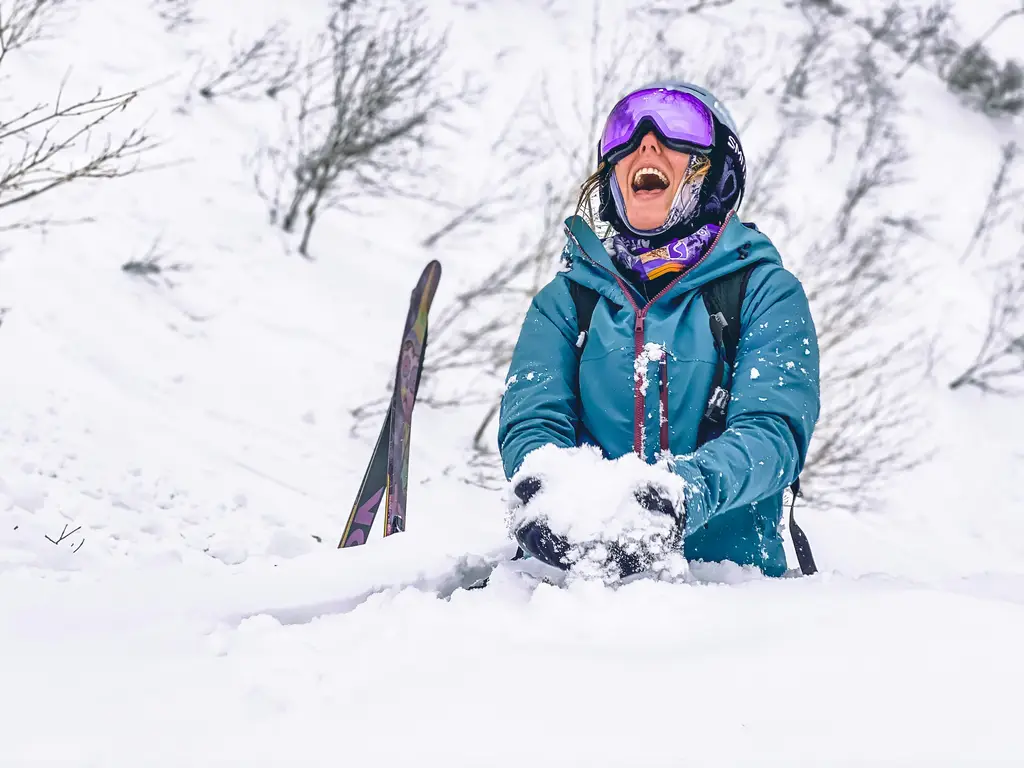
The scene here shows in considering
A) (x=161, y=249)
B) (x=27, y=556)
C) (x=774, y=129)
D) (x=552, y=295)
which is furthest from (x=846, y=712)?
(x=774, y=129)

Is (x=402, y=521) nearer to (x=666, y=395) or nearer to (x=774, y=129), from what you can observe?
(x=666, y=395)

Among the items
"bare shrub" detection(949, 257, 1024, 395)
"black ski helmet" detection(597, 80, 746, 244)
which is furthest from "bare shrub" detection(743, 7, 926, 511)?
"black ski helmet" detection(597, 80, 746, 244)

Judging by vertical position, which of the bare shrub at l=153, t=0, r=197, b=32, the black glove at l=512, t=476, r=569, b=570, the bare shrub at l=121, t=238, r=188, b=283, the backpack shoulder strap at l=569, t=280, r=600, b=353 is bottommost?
the black glove at l=512, t=476, r=569, b=570

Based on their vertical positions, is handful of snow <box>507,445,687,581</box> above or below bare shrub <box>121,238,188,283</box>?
below

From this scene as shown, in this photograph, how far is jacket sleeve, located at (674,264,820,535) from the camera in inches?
60.4

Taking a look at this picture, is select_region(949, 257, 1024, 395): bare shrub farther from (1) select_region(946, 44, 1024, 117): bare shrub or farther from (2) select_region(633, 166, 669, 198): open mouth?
(2) select_region(633, 166, 669, 198): open mouth

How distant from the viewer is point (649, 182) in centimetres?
A: 210

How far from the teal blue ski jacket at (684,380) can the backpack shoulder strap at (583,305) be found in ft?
0.07

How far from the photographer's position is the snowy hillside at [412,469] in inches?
39.1

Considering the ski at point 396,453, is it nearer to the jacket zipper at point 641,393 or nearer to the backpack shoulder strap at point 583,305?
the backpack shoulder strap at point 583,305

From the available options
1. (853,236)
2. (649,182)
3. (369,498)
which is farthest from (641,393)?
(853,236)

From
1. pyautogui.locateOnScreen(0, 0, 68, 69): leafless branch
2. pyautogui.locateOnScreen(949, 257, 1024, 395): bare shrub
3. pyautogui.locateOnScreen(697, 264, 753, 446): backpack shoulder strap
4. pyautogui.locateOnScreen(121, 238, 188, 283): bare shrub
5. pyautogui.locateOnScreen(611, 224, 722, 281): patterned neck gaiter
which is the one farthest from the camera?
pyautogui.locateOnScreen(949, 257, 1024, 395): bare shrub

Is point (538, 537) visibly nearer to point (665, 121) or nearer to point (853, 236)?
point (665, 121)

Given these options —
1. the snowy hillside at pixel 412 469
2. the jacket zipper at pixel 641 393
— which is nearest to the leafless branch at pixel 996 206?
the snowy hillside at pixel 412 469
